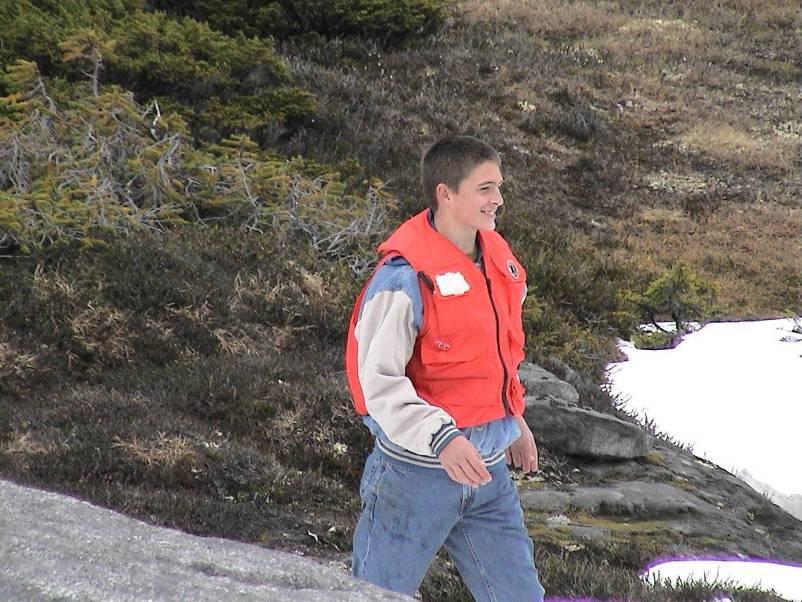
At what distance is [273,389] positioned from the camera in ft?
21.1

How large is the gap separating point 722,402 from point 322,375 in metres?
4.48

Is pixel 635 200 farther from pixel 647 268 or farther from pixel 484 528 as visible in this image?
pixel 484 528

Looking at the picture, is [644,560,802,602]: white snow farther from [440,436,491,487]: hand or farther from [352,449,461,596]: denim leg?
[440,436,491,487]: hand

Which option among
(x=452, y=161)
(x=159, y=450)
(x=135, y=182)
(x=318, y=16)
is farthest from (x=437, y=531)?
(x=318, y=16)

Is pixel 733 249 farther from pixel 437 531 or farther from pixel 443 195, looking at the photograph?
pixel 437 531

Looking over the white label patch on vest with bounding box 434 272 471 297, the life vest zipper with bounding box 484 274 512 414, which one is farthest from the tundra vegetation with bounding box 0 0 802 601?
the white label patch on vest with bounding box 434 272 471 297

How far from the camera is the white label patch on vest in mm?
2926

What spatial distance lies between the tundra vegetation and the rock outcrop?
147 millimetres

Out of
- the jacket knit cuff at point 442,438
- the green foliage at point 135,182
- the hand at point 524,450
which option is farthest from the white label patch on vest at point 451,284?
the green foliage at point 135,182

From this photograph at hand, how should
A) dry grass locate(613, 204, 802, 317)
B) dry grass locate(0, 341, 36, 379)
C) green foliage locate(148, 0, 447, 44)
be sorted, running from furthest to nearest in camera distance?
green foliage locate(148, 0, 447, 44) < dry grass locate(613, 204, 802, 317) < dry grass locate(0, 341, 36, 379)

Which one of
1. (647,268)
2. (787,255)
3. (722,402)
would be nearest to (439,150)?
(722,402)

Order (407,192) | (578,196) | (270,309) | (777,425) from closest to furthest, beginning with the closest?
1. (270,309)
2. (777,425)
3. (407,192)
4. (578,196)

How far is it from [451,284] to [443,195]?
1.02ft

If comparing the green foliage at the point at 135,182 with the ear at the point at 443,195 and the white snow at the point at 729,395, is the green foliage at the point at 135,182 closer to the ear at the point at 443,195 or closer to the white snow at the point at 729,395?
the white snow at the point at 729,395
